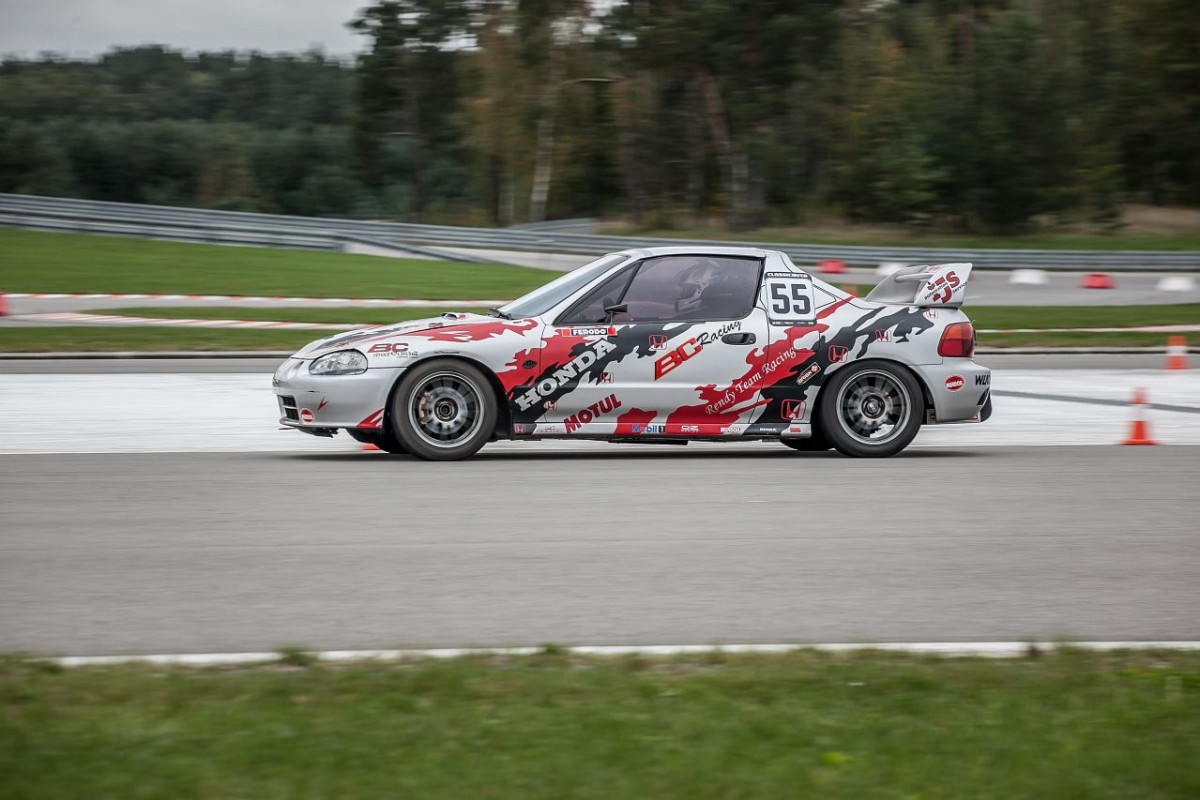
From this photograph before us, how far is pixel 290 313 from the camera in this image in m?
24.1

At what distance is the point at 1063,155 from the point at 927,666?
48009 millimetres

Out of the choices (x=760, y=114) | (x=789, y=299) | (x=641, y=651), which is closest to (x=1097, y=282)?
(x=760, y=114)

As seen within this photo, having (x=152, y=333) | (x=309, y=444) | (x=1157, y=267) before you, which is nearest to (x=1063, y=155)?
(x=1157, y=267)

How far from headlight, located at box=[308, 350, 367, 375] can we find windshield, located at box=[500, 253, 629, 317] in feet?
3.81

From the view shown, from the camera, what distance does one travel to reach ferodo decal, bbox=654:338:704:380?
10.0m

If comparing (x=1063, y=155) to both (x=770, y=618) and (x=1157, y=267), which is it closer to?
(x=1157, y=267)

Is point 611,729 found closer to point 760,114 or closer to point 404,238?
point 404,238

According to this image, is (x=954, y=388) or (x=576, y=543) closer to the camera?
(x=576, y=543)

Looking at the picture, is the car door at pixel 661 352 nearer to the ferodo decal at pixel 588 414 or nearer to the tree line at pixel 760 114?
the ferodo decal at pixel 588 414

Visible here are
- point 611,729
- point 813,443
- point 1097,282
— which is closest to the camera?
point 611,729

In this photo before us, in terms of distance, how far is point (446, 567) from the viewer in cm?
667

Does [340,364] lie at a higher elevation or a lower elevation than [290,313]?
higher

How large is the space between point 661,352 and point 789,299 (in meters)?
1.05


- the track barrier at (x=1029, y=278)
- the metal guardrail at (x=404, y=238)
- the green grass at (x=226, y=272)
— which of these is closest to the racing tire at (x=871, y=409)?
the green grass at (x=226, y=272)
